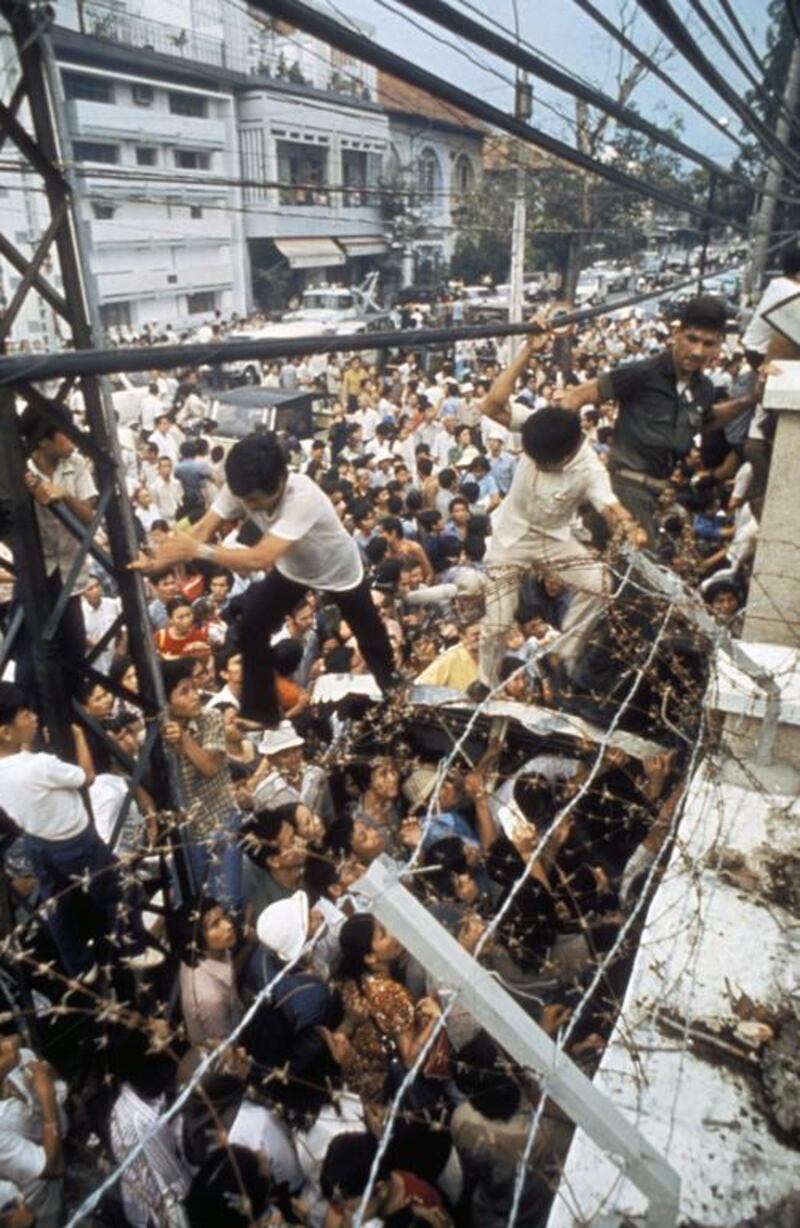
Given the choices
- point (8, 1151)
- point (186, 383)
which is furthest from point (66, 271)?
point (186, 383)

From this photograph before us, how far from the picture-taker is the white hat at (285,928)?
3898 millimetres

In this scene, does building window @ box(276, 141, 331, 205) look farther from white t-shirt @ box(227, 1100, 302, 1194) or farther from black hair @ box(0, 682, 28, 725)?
white t-shirt @ box(227, 1100, 302, 1194)

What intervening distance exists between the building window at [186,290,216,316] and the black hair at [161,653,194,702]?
86.8 ft

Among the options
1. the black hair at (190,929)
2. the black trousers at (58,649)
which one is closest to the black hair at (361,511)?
the black trousers at (58,649)

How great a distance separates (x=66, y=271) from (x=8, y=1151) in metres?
3.42

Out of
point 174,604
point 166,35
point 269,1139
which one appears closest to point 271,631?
point 269,1139

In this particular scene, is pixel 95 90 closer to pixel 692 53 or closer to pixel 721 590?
pixel 721 590

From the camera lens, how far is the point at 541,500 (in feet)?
13.8

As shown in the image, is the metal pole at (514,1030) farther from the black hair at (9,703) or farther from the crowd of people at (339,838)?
the black hair at (9,703)

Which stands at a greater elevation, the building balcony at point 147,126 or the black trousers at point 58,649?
the building balcony at point 147,126

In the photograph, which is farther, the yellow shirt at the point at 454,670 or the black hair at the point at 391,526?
the black hair at the point at 391,526

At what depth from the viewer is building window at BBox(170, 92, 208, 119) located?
88.0ft

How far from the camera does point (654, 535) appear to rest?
4.63m

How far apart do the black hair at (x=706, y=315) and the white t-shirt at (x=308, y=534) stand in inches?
74.5
